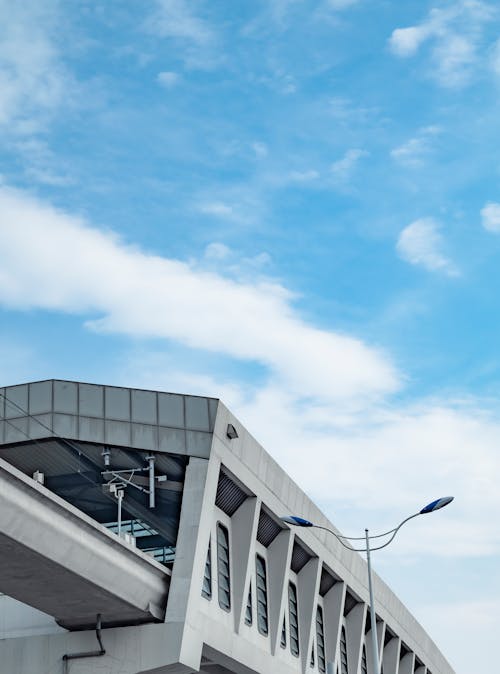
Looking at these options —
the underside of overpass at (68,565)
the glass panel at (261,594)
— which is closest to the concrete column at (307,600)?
the glass panel at (261,594)

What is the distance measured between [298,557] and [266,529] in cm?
457

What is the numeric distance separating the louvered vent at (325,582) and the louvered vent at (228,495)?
1119cm

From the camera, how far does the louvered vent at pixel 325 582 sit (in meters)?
48.0

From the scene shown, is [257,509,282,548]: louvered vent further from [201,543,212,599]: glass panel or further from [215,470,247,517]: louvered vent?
[201,543,212,599]: glass panel

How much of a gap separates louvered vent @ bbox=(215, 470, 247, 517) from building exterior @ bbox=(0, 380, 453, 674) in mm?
59

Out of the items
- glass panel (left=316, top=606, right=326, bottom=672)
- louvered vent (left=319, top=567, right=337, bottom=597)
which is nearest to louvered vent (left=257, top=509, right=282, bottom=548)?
louvered vent (left=319, top=567, right=337, bottom=597)

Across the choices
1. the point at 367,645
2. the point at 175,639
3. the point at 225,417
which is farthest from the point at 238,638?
the point at 367,645

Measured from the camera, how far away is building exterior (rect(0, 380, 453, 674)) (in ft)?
96.7

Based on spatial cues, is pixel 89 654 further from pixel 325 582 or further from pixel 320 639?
pixel 325 582

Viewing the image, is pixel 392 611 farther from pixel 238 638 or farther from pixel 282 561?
pixel 238 638

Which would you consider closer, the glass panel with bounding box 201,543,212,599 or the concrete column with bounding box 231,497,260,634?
the glass panel with bounding box 201,543,212,599

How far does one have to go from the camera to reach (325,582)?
48531 millimetres

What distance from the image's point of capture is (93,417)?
33531mm

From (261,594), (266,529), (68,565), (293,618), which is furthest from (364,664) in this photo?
(68,565)
